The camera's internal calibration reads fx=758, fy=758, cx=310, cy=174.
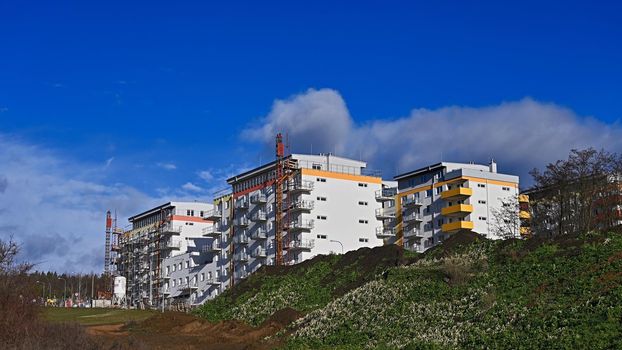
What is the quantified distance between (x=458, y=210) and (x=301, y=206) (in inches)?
945

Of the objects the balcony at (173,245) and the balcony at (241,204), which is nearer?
the balcony at (241,204)

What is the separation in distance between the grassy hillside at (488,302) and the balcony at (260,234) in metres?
58.1

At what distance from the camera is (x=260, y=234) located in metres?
113

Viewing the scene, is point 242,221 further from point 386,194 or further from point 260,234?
point 386,194

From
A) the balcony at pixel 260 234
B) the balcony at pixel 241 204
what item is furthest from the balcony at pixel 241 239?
the balcony at pixel 241 204

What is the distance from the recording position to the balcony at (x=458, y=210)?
112 meters

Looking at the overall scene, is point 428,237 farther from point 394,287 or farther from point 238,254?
point 394,287

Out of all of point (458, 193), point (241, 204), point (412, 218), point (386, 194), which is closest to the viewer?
point (458, 193)

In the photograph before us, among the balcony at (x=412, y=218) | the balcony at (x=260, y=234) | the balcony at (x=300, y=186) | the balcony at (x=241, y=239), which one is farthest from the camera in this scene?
the balcony at (x=412, y=218)

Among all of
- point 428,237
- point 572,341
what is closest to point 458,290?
point 572,341

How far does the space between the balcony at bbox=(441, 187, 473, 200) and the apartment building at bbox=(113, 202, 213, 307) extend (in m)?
43.6

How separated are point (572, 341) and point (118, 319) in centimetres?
6903

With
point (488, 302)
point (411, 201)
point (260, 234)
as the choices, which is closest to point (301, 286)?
point (488, 302)

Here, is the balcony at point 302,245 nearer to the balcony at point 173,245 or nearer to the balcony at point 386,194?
the balcony at point 386,194
